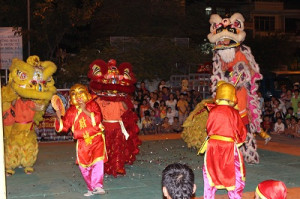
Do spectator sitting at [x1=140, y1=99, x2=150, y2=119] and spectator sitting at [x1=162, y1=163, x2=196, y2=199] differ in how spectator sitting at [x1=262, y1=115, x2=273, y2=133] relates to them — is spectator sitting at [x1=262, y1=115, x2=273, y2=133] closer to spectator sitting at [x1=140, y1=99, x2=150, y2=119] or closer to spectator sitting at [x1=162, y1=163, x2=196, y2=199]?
spectator sitting at [x1=140, y1=99, x2=150, y2=119]

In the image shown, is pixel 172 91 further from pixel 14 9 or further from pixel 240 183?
pixel 240 183

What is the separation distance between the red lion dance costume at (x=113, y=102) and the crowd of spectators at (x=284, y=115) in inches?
256

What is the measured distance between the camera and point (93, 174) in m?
7.27

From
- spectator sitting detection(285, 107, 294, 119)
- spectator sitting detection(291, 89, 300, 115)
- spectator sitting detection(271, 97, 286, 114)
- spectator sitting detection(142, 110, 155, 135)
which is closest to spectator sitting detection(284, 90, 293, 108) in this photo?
spectator sitting detection(291, 89, 300, 115)

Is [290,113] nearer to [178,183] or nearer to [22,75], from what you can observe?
[22,75]

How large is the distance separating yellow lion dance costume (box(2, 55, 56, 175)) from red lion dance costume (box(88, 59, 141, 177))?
84 centimetres

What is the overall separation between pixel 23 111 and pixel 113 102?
164 cm

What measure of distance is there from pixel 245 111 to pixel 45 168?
394cm

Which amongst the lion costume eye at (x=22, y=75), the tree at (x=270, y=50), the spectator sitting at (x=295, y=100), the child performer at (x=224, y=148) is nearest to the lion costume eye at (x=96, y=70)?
the lion costume eye at (x=22, y=75)

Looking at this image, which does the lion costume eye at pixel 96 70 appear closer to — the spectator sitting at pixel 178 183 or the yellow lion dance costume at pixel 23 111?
the yellow lion dance costume at pixel 23 111

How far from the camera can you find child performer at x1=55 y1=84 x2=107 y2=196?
7207 mm

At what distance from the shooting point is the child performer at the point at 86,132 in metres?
7.21

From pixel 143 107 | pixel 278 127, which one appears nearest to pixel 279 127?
pixel 278 127

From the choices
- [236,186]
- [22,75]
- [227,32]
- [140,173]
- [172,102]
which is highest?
[227,32]
